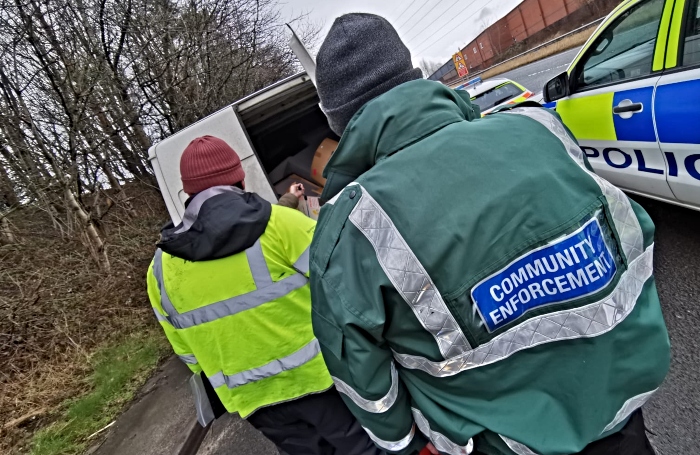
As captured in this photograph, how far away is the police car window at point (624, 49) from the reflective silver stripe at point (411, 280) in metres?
2.84

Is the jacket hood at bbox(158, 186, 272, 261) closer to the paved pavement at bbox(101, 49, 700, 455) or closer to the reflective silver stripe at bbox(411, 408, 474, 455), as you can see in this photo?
the reflective silver stripe at bbox(411, 408, 474, 455)

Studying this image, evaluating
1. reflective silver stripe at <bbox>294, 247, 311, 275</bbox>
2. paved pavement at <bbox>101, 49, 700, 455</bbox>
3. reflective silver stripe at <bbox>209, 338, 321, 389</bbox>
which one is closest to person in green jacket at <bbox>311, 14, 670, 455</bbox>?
reflective silver stripe at <bbox>294, 247, 311, 275</bbox>

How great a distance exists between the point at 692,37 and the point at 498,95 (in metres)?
4.88

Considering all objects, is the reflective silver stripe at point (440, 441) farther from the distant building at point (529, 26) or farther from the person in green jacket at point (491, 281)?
the distant building at point (529, 26)

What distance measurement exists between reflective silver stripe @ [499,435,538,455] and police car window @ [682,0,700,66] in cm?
257

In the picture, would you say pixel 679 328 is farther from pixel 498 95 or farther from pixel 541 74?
pixel 541 74

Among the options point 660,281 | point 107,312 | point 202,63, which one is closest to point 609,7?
point 202,63

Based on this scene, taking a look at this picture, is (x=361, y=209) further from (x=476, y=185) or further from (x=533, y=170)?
(x=533, y=170)

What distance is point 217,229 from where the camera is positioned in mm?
1657

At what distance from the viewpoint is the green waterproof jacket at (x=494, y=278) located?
0.91 m

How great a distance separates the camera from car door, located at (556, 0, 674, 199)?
106 inches

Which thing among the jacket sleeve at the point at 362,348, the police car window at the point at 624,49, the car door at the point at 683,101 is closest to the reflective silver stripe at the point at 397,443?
the jacket sleeve at the point at 362,348

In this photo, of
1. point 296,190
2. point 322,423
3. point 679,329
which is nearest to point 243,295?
point 322,423

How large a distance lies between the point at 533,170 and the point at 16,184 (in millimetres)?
7155
